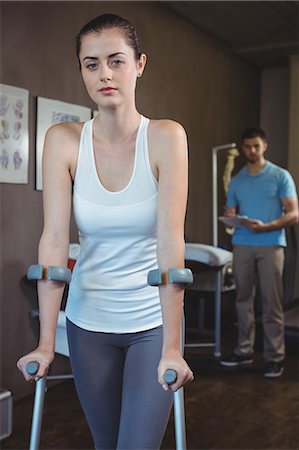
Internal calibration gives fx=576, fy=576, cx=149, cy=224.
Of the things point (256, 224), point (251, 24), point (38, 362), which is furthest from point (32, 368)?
point (251, 24)

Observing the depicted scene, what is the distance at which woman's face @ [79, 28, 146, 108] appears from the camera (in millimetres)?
1234

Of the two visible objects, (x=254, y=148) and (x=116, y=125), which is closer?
(x=116, y=125)

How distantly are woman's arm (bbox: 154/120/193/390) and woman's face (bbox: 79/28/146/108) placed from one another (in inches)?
5.1

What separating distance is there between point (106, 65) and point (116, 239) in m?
0.38

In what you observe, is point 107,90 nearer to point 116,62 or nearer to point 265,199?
point 116,62

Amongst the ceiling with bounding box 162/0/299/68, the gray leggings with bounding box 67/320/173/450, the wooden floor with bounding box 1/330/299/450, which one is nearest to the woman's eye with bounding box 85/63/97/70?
the gray leggings with bounding box 67/320/173/450

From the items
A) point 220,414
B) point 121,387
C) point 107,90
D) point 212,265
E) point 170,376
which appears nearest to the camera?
point 170,376

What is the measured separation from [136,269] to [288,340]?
11.8 feet

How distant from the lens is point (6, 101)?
3109 millimetres

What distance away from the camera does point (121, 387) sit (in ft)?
4.51

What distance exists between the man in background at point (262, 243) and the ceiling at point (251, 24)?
131 cm

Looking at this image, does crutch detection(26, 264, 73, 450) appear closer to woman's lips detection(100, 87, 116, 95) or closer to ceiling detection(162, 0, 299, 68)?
woman's lips detection(100, 87, 116, 95)

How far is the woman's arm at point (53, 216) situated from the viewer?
1304 millimetres

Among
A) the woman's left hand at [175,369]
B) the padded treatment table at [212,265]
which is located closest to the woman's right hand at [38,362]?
the woman's left hand at [175,369]
